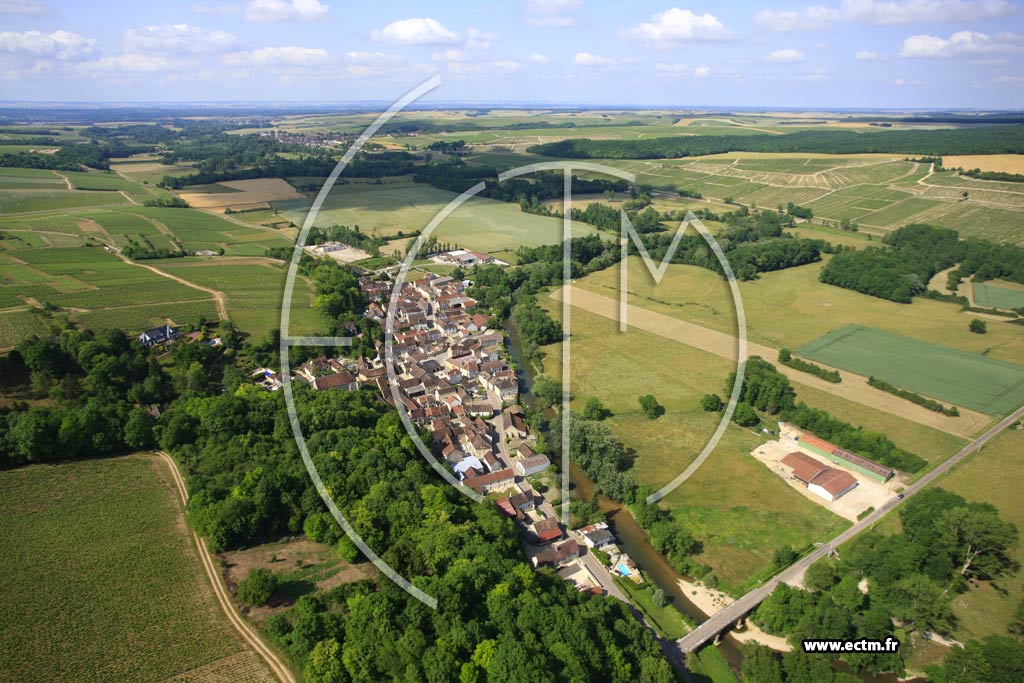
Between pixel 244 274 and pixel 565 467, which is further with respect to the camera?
pixel 244 274

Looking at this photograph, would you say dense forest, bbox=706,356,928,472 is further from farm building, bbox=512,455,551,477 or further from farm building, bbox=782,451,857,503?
farm building, bbox=512,455,551,477

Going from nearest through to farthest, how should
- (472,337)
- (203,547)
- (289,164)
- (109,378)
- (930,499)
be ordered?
1. (203,547)
2. (930,499)
3. (109,378)
4. (472,337)
5. (289,164)

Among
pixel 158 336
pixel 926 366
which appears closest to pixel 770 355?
pixel 926 366

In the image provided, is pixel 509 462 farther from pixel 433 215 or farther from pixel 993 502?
pixel 433 215

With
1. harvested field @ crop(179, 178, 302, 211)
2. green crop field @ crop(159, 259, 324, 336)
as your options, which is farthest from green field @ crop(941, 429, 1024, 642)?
harvested field @ crop(179, 178, 302, 211)

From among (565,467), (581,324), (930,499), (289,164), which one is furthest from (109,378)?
(289,164)

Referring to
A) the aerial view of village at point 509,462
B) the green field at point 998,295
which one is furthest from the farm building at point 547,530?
the green field at point 998,295

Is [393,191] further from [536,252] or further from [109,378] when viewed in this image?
[109,378]
